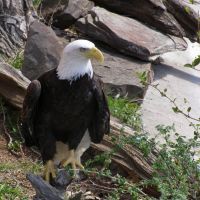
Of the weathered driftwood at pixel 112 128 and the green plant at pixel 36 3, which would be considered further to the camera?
the green plant at pixel 36 3

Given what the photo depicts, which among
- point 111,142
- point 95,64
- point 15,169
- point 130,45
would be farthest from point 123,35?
point 15,169

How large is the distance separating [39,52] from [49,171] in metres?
1.86

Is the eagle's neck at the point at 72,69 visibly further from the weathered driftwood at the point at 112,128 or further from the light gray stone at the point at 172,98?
the light gray stone at the point at 172,98

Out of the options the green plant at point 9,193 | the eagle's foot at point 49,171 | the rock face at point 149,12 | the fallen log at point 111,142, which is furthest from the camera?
the rock face at point 149,12

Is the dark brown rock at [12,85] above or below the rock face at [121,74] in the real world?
A: above

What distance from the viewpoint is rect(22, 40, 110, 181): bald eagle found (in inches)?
161

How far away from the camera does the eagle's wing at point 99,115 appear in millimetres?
4213

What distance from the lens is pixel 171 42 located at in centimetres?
764

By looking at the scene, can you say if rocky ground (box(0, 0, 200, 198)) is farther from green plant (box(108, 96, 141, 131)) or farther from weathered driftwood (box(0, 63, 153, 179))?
green plant (box(108, 96, 141, 131))

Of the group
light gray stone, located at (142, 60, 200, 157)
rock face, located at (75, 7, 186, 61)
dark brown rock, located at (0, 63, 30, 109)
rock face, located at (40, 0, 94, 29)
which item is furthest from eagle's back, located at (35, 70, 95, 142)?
rock face, located at (40, 0, 94, 29)

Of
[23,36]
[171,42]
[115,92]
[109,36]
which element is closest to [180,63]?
[171,42]

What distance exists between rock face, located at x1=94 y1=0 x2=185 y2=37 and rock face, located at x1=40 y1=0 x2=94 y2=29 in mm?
435

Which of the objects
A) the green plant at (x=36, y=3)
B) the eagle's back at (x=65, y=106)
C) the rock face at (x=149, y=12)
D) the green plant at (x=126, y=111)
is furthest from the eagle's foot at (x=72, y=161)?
the rock face at (x=149, y=12)

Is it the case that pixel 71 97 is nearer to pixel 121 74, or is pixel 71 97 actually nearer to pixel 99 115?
pixel 99 115
